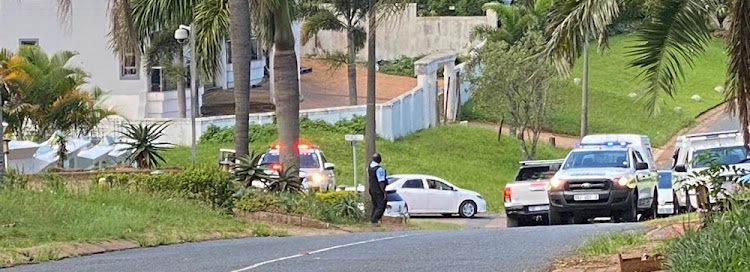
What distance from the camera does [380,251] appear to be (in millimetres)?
14727

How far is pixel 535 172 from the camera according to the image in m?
28.9

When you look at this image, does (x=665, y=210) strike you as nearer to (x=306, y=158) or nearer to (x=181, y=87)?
(x=306, y=158)

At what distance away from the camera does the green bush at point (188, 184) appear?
878 inches

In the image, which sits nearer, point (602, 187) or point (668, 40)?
point (668, 40)

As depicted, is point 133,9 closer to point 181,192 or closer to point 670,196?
point 181,192

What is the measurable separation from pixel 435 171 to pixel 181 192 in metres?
20.8

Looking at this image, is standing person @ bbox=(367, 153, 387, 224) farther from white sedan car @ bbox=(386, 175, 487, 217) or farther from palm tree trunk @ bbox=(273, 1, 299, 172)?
white sedan car @ bbox=(386, 175, 487, 217)

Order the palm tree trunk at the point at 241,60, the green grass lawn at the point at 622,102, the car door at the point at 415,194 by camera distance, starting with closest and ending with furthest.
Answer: the palm tree trunk at the point at 241,60 → the car door at the point at 415,194 → the green grass lawn at the point at 622,102

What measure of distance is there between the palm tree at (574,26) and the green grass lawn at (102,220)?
22.8ft

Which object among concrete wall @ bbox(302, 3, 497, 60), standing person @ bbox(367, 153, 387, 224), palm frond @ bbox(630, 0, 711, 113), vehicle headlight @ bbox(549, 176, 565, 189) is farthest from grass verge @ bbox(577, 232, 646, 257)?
concrete wall @ bbox(302, 3, 497, 60)

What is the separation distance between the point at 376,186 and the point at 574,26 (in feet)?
43.3

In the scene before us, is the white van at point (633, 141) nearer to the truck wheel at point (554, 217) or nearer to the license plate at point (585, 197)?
the truck wheel at point (554, 217)

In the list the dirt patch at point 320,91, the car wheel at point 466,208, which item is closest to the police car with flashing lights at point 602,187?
the car wheel at point 466,208

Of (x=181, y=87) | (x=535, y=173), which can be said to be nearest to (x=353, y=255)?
(x=535, y=173)
